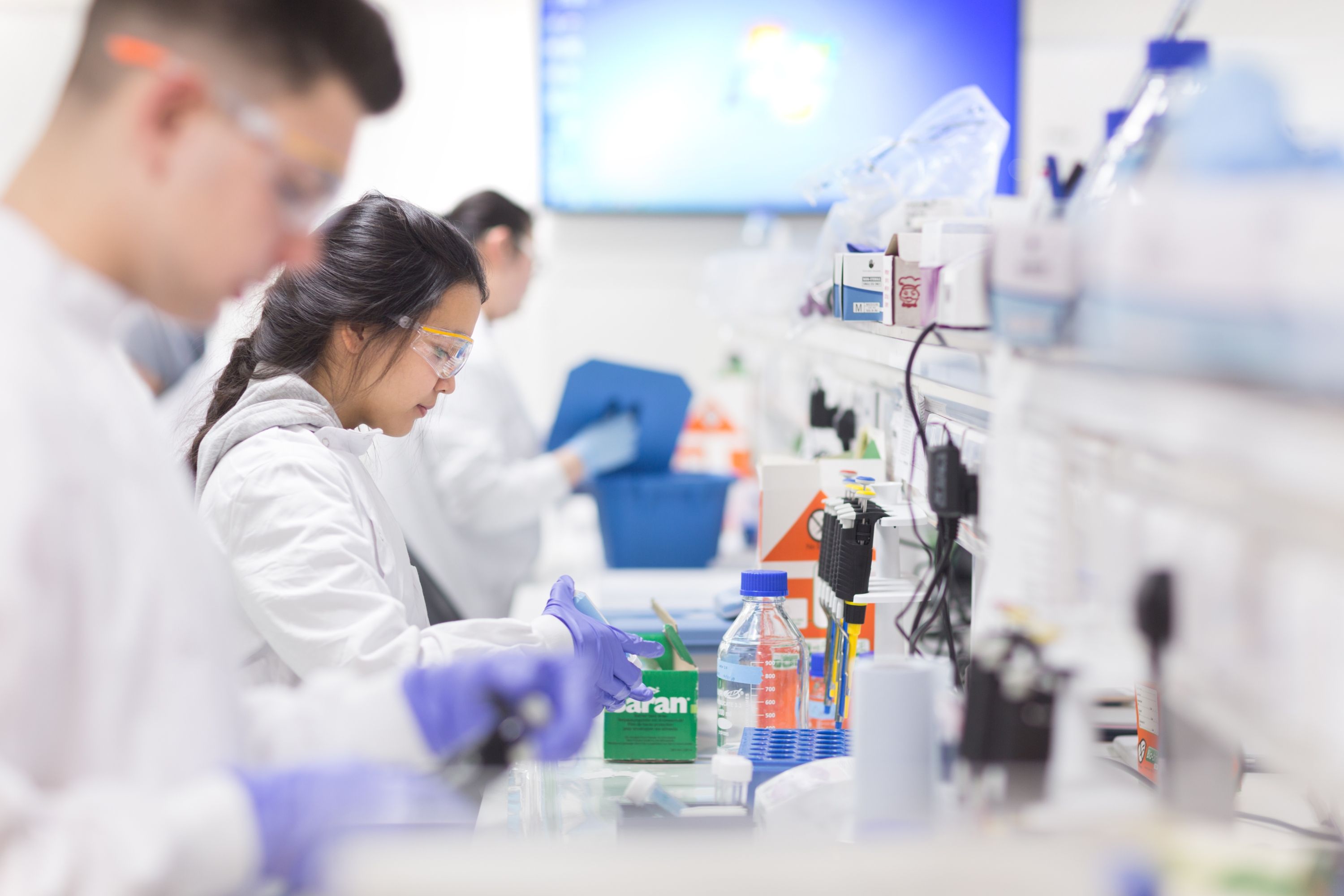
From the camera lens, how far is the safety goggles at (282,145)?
3.08 feet

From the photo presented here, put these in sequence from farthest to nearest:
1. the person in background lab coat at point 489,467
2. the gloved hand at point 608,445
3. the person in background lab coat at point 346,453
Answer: the gloved hand at point 608,445, the person in background lab coat at point 489,467, the person in background lab coat at point 346,453

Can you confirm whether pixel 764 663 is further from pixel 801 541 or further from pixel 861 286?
pixel 861 286

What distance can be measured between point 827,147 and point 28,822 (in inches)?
154

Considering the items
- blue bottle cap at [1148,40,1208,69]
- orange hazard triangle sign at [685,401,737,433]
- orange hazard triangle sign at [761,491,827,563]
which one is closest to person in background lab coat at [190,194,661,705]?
orange hazard triangle sign at [761,491,827,563]

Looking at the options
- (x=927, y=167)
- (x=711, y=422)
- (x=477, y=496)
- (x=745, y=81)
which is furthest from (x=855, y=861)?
(x=745, y=81)

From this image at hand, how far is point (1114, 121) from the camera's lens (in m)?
1.24

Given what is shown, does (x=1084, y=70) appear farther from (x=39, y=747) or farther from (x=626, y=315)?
(x=39, y=747)

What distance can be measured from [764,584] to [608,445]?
1.68 metres

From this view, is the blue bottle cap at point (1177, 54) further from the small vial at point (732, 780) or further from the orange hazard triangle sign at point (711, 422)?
the orange hazard triangle sign at point (711, 422)

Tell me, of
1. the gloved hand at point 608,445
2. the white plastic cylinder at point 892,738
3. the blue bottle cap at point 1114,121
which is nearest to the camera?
the white plastic cylinder at point 892,738

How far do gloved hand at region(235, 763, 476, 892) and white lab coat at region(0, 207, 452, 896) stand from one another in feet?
0.06

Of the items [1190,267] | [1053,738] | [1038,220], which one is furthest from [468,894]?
[1038,220]

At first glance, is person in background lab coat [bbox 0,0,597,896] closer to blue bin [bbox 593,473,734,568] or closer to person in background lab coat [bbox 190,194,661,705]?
person in background lab coat [bbox 190,194,661,705]

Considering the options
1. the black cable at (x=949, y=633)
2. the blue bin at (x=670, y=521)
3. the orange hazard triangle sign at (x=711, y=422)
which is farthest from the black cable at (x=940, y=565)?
the orange hazard triangle sign at (x=711, y=422)
